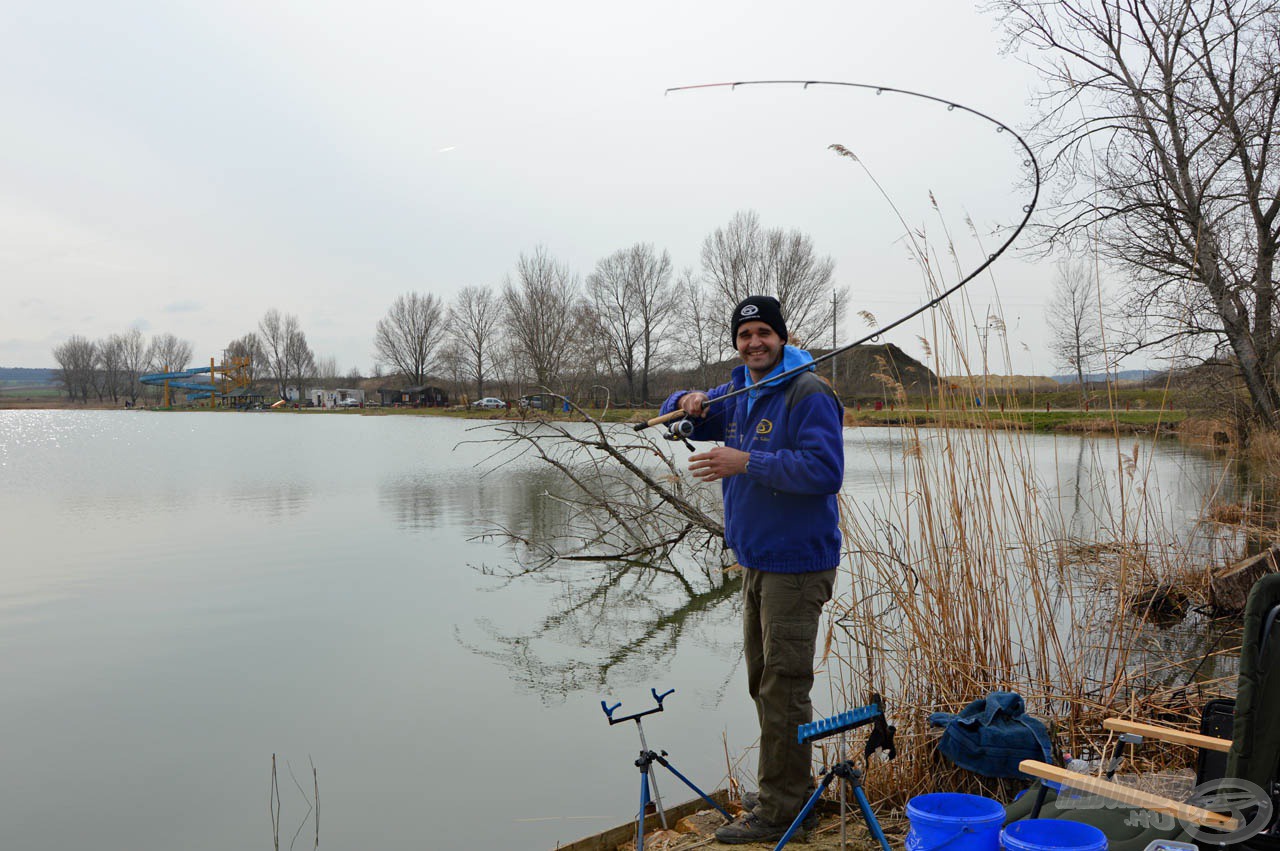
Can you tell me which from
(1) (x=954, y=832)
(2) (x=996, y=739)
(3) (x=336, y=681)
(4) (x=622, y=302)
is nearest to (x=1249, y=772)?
(1) (x=954, y=832)

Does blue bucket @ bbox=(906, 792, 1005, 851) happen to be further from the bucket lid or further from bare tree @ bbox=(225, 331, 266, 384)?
bare tree @ bbox=(225, 331, 266, 384)

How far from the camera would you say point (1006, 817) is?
221cm

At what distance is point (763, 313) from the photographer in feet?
8.53

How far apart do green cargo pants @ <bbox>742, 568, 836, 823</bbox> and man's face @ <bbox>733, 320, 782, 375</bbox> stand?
0.63 meters

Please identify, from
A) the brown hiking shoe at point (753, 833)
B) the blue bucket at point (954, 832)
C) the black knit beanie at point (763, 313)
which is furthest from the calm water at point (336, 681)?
the blue bucket at point (954, 832)

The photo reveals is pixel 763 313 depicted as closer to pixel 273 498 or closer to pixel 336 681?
pixel 336 681

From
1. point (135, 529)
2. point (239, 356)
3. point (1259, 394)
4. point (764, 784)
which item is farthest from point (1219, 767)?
point (239, 356)

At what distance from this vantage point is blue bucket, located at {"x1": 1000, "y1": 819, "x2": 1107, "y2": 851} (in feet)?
5.92

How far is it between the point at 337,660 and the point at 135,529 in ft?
20.0

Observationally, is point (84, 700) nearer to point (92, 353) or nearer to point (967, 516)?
point (967, 516)

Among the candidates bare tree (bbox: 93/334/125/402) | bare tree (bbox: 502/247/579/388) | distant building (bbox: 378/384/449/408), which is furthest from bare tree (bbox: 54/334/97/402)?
bare tree (bbox: 502/247/579/388)

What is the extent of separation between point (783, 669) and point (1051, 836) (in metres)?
0.78

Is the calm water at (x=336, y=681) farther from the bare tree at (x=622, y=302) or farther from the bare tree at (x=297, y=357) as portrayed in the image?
the bare tree at (x=297, y=357)

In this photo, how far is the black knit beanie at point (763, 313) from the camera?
102 inches
